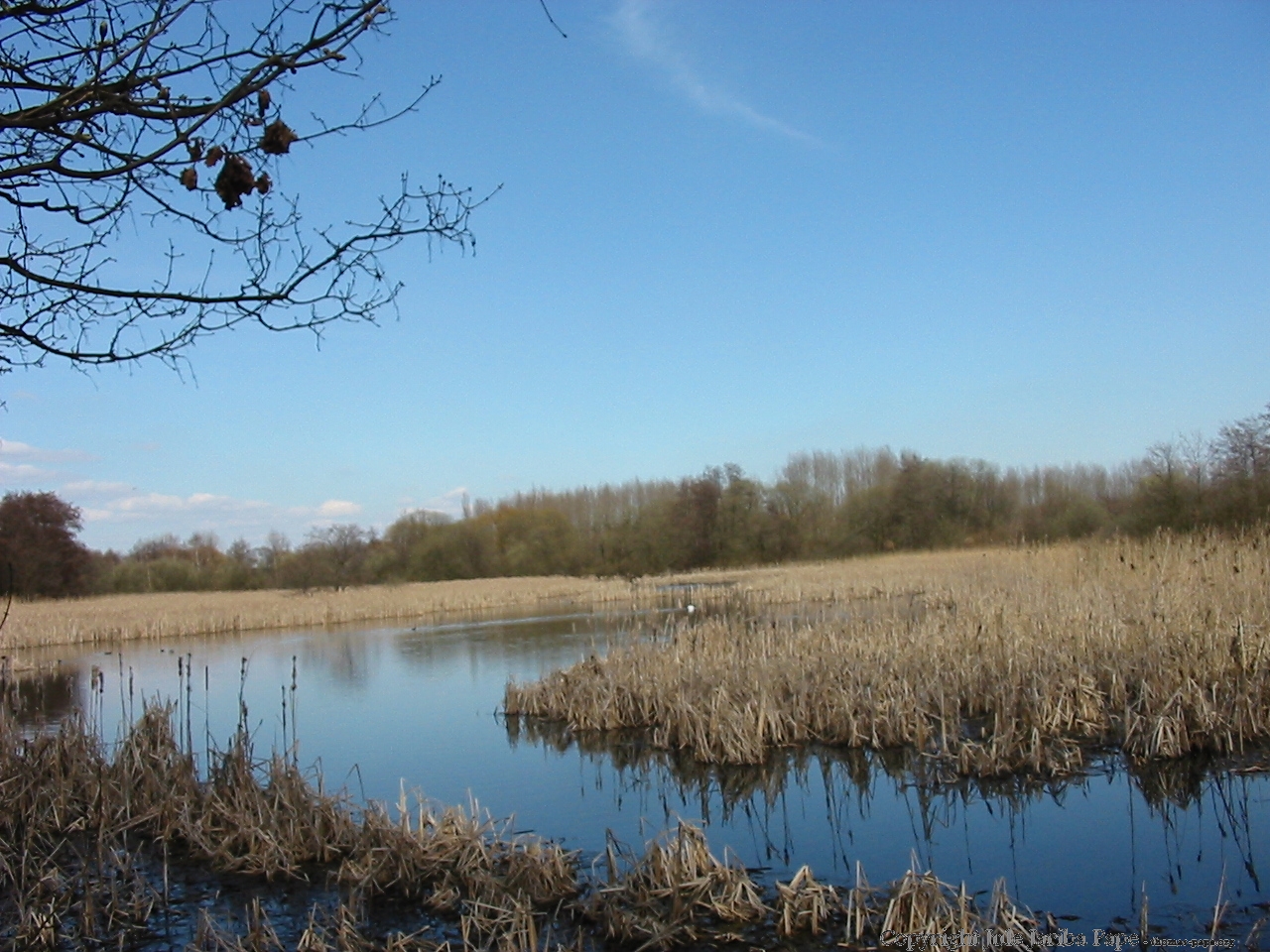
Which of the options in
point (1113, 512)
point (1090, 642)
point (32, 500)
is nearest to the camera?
point (1090, 642)

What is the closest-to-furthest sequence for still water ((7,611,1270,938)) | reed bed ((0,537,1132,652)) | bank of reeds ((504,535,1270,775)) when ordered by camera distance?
still water ((7,611,1270,938)) < bank of reeds ((504,535,1270,775)) < reed bed ((0,537,1132,652))

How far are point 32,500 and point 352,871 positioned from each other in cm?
3883

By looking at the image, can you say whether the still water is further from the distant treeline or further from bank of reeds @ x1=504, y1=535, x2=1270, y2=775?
the distant treeline

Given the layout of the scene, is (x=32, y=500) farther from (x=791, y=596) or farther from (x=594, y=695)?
(x=594, y=695)

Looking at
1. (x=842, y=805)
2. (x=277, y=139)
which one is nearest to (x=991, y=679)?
(x=842, y=805)

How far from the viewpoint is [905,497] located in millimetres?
42000

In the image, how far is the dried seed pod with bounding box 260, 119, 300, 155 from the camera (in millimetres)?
2527

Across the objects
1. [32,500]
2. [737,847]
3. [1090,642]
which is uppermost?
[32,500]

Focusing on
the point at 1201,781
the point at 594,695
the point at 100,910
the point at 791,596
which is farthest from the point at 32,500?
the point at 1201,781

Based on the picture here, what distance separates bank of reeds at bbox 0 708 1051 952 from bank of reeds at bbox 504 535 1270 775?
2833mm

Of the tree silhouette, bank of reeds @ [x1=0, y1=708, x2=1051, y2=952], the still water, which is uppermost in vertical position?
the tree silhouette

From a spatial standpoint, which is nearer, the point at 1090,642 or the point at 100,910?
the point at 100,910

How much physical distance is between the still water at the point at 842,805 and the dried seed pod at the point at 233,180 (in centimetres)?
348

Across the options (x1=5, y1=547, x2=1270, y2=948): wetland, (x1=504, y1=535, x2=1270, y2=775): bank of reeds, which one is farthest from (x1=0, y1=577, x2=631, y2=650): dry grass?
(x1=504, y1=535, x2=1270, y2=775): bank of reeds
